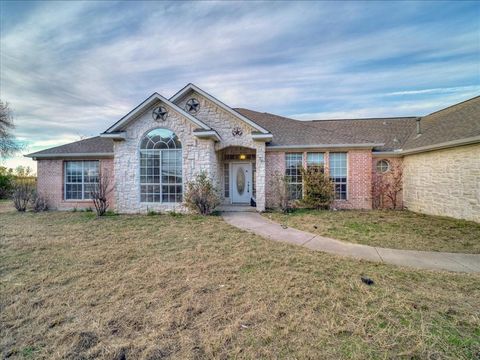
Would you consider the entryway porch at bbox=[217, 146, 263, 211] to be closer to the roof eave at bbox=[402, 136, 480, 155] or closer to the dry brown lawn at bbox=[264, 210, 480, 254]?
the dry brown lawn at bbox=[264, 210, 480, 254]

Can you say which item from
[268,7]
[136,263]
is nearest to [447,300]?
[136,263]

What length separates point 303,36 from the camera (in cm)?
1159

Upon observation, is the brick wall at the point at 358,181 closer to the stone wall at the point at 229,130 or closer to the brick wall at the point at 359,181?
the brick wall at the point at 359,181

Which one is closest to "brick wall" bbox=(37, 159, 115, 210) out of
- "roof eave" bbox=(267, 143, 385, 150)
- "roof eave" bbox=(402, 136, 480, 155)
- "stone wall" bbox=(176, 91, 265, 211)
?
"stone wall" bbox=(176, 91, 265, 211)

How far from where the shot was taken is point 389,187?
12.3m

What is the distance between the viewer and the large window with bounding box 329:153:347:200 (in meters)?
12.1

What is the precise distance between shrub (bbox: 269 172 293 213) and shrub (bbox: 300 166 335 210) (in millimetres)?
Answer: 1075

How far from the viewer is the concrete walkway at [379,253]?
4.84m

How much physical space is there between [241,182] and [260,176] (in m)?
2.79

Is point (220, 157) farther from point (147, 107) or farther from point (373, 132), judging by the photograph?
point (373, 132)

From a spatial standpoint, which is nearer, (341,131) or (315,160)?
(315,160)

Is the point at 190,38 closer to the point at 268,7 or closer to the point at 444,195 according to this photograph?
the point at 268,7

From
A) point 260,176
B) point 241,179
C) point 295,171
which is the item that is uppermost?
point 295,171

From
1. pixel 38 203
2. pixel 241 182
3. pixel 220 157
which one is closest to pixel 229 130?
pixel 220 157
